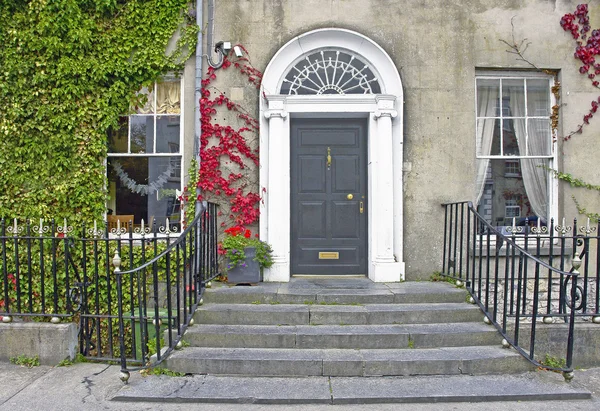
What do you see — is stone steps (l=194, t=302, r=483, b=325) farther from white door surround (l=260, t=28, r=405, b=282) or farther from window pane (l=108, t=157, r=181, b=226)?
window pane (l=108, t=157, r=181, b=226)

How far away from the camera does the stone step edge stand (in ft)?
13.4

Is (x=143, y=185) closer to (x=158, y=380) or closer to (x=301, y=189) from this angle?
(x=301, y=189)

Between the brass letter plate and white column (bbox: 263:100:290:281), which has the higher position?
white column (bbox: 263:100:290:281)

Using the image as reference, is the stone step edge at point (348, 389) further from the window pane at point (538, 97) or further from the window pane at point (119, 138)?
the window pane at point (538, 97)

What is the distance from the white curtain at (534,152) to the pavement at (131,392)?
8.87 feet

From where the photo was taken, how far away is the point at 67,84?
20.7 ft

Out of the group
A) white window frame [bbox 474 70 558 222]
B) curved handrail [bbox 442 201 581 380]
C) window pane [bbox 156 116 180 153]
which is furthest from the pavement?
window pane [bbox 156 116 180 153]

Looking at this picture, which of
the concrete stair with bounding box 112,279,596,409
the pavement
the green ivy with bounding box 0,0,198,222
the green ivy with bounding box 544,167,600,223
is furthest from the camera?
the green ivy with bounding box 544,167,600,223

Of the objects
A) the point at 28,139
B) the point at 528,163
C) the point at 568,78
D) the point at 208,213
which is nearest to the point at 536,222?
the point at 528,163

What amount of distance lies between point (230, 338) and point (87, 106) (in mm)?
3616

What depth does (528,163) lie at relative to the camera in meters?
6.91

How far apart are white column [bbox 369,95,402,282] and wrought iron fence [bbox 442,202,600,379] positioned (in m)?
0.70

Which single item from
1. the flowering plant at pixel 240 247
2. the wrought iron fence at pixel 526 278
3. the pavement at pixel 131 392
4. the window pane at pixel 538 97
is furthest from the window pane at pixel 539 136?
the flowering plant at pixel 240 247

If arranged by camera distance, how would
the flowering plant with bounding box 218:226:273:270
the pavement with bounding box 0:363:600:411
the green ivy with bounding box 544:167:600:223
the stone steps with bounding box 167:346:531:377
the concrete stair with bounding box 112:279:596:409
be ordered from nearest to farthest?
the pavement with bounding box 0:363:600:411, the concrete stair with bounding box 112:279:596:409, the stone steps with bounding box 167:346:531:377, the flowering plant with bounding box 218:226:273:270, the green ivy with bounding box 544:167:600:223
